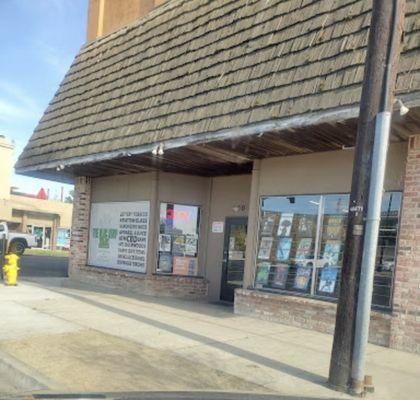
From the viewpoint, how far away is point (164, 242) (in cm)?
1324

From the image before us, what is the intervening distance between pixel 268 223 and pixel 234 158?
148 cm

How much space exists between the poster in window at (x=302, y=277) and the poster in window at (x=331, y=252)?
0.39 metres

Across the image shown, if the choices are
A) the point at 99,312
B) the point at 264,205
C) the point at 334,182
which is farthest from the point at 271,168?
the point at 99,312

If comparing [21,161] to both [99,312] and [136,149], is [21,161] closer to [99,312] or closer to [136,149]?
[136,149]

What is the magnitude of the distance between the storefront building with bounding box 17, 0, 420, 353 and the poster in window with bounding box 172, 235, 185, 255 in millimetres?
36

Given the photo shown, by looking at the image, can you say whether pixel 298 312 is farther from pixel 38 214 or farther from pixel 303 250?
pixel 38 214

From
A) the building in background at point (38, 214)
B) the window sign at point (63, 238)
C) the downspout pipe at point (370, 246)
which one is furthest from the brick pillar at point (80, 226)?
the window sign at point (63, 238)

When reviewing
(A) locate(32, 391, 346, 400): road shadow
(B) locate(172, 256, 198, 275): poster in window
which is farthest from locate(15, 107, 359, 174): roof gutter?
(A) locate(32, 391, 346, 400): road shadow

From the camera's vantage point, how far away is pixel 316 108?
755 centimetres

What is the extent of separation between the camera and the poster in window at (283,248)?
1002 cm

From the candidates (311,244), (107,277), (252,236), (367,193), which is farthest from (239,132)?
(107,277)

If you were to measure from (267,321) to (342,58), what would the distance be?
4710 millimetres

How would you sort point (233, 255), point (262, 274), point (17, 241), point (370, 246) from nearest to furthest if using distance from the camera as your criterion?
point (370, 246)
point (262, 274)
point (233, 255)
point (17, 241)

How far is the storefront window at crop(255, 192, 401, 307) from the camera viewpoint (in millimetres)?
8312
